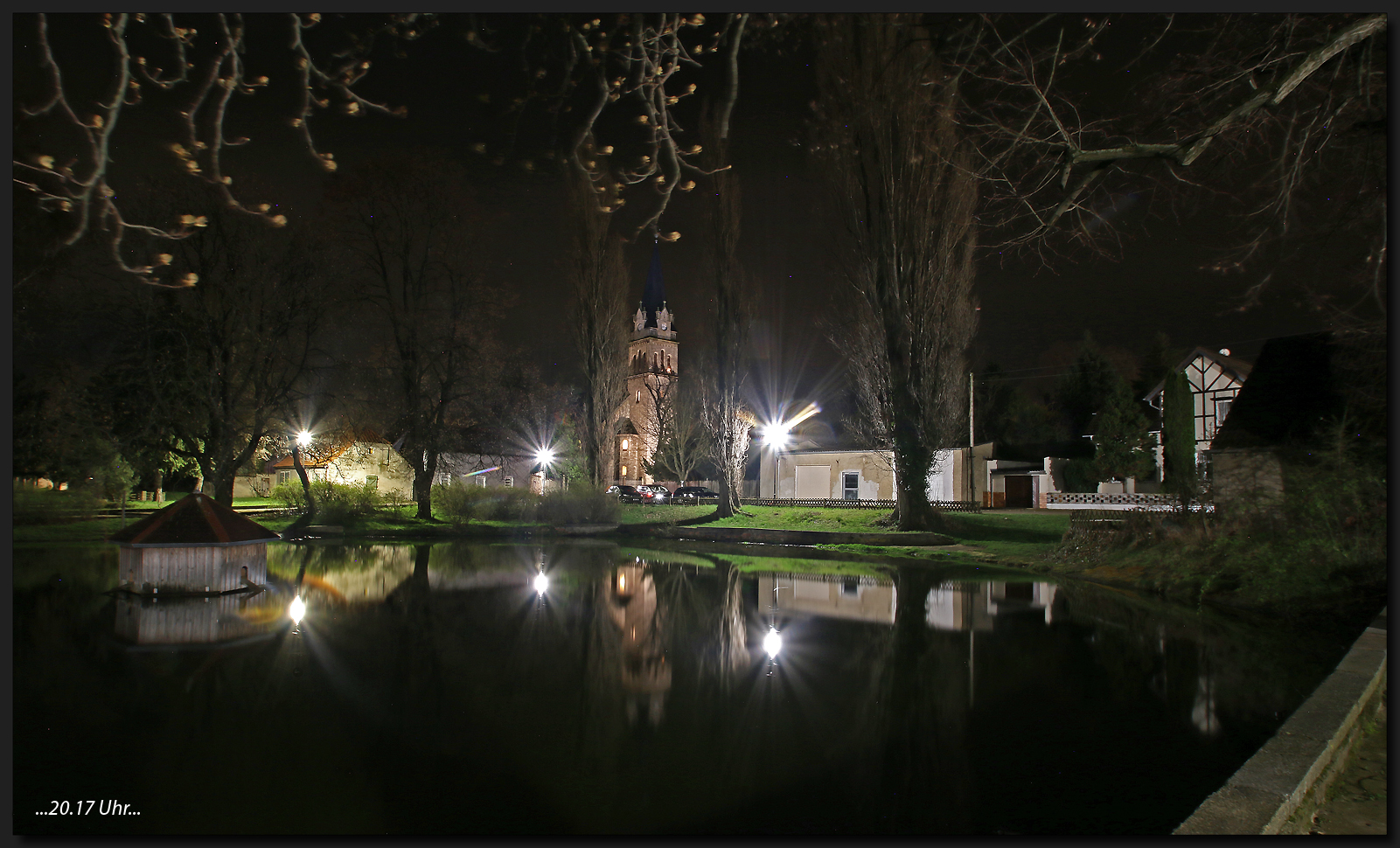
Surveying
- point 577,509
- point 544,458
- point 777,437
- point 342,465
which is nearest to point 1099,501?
point 777,437

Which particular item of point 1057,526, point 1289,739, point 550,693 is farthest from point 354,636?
point 1057,526

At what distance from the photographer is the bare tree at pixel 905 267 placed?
19.4 m

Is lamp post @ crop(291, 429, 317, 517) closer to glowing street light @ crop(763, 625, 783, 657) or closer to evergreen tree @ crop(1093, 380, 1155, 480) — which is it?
glowing street light @ crop(763, 625, 783, 657)

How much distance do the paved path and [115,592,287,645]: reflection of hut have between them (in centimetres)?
877

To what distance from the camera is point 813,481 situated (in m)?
35.6

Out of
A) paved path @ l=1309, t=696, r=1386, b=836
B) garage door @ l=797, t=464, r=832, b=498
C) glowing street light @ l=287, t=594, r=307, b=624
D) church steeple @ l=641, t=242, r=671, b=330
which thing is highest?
church steeple @ l=641, t=242, r=671, b=330

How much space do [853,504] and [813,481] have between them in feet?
14.9

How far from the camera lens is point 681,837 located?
3.46 meters

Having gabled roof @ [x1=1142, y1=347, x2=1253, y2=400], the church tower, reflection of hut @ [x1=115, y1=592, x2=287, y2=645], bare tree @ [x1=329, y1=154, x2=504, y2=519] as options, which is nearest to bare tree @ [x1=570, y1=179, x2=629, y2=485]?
bare tree @ [x1=329, y1=154, x2=504, y2=519]

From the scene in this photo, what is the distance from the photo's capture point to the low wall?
288cm

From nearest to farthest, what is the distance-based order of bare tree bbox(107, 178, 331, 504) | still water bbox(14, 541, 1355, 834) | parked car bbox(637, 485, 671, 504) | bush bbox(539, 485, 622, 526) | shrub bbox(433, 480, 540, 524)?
still water bbox(14, 541, 1355, 834), bare tree bbox(107, 178, 331, 504), bush bbox(539, 485, 622, 526), shrub bbox(433, 480, 540, 524), parked car bbox(637, 485, 671, 504)

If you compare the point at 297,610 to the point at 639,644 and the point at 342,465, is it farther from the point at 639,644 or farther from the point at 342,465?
the point at 342,465

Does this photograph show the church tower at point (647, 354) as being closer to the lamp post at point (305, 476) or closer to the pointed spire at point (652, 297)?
the pointed spire at point (652, 297)

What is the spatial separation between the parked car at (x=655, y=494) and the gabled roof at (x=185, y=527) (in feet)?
102
